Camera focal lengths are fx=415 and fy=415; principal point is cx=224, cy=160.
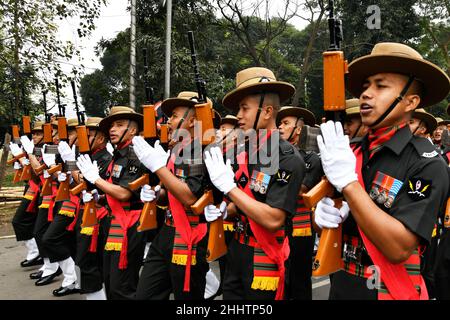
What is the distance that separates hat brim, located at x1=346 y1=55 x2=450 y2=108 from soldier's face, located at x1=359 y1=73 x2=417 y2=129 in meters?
0.04

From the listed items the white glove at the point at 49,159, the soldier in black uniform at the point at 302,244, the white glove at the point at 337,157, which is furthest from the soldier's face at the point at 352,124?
the white glove at the point at 49,159

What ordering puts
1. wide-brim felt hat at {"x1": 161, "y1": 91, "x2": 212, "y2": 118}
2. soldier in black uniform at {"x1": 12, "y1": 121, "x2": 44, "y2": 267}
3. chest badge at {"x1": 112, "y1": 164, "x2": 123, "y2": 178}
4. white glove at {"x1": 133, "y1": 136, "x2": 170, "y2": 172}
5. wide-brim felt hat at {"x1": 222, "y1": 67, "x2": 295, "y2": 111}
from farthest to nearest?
soldier in black uniform at {"x1": 12, "y1": 121, "x2": 44, "y2": 267} → chest badge at {"x1": 112, "y1": 164, "x2": 123, "y2": 178} → wide-brim felt hat at {"x1": 161, "y1": 91, "x2": 212, "y2": 118} → white glove at {"x1": 133, "y1": 136, "x2": 170, "y2": 172} → wide-brim felt hat at {"x1": 222, "y1": 67, "x2": 295, "y2": 111}

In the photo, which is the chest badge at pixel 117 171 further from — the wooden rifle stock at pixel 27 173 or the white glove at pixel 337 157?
the wooden rifle stock at pixel 27 173

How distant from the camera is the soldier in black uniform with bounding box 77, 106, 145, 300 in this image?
4246 millimetres

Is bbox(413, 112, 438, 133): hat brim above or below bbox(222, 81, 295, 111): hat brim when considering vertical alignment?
below

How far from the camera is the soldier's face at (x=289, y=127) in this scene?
225 inches

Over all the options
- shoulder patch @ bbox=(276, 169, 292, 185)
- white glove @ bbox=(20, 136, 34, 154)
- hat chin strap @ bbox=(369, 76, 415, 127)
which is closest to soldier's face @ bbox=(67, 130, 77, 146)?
white glove @ bbox=(20, 136, 34, 154)

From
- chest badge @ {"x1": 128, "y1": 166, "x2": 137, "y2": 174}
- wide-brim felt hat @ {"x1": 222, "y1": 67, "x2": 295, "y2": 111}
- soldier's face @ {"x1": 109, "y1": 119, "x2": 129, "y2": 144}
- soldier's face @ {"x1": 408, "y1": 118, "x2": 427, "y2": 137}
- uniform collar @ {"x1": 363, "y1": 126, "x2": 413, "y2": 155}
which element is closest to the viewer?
uniform collar @ {"x1": 363, "y1": 126, "x2": 413, "y2": 155}

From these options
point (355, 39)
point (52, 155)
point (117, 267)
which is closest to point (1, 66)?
point (52, 155)

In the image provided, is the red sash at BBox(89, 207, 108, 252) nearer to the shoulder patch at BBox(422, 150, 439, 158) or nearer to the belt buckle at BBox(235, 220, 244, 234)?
the belt buckle at BBox(235, 220, 244, 234)

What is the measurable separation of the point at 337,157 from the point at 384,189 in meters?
0.33

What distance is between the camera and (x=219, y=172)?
314cm
